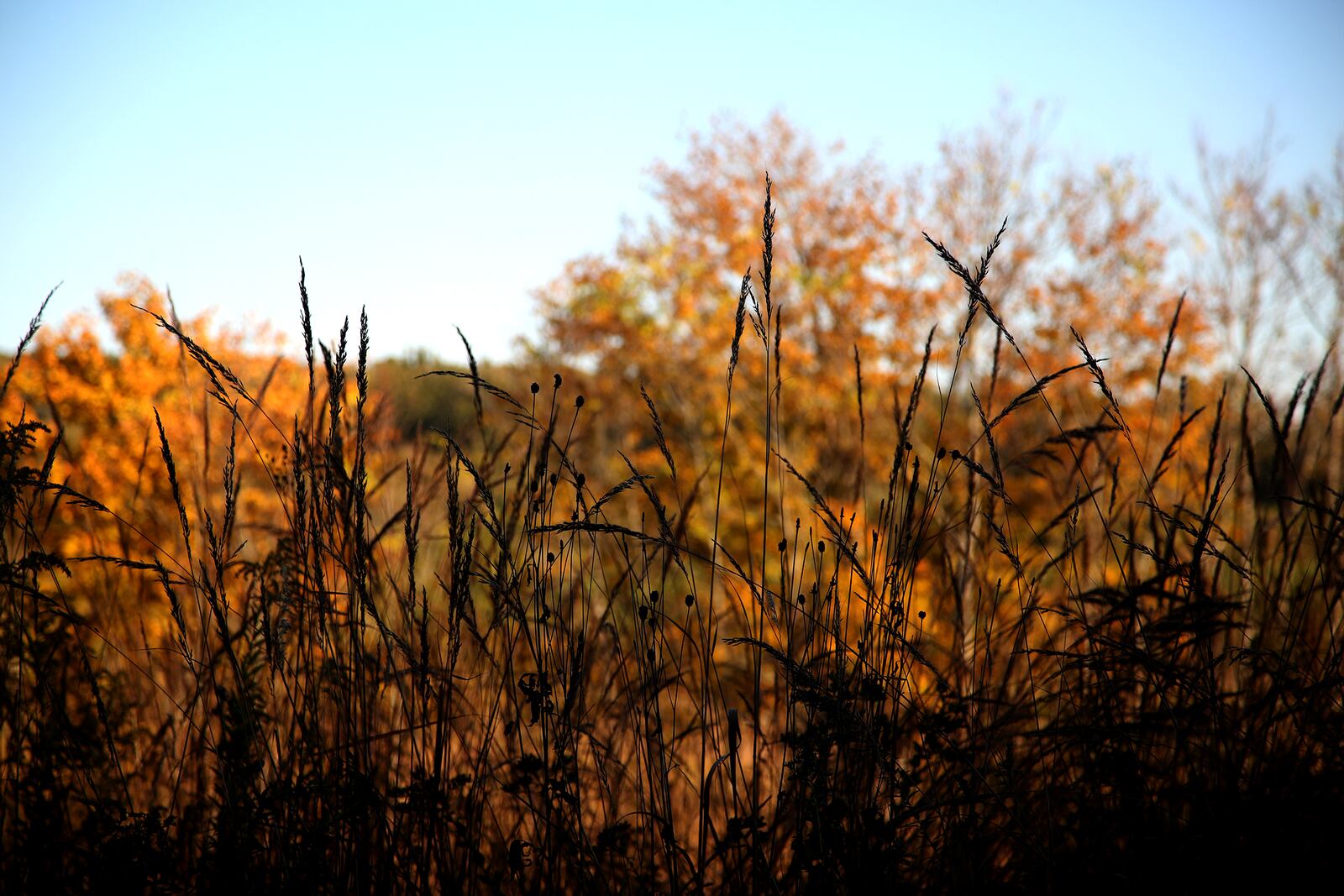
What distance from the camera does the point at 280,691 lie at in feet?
6.72

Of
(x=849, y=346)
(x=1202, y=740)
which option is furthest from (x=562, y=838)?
(x=849, y=346)

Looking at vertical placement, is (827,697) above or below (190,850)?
above

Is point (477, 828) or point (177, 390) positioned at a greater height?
point (177, 390)

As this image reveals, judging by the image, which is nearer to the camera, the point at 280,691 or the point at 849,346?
the point at 280,691

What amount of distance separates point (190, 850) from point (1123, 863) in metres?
1.48

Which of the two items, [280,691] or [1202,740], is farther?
[280,691]

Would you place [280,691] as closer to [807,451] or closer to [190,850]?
[190,850]

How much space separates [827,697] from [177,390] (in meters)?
10.0

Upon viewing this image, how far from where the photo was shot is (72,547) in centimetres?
923

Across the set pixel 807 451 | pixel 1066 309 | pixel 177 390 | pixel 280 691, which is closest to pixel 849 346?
pixel 807 451

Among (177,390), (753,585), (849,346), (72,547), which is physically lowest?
(72,547)

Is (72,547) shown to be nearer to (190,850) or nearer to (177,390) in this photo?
(177,390)

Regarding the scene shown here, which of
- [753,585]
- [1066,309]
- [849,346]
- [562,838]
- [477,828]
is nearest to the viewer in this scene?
[753,585]

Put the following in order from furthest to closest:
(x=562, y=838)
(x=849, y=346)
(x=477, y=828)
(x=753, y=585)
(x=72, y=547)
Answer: (x=849, y=346) → (x=72, y=547) → (x=477, y=828) → (x=562, y=838) → (x=753, y=585)
